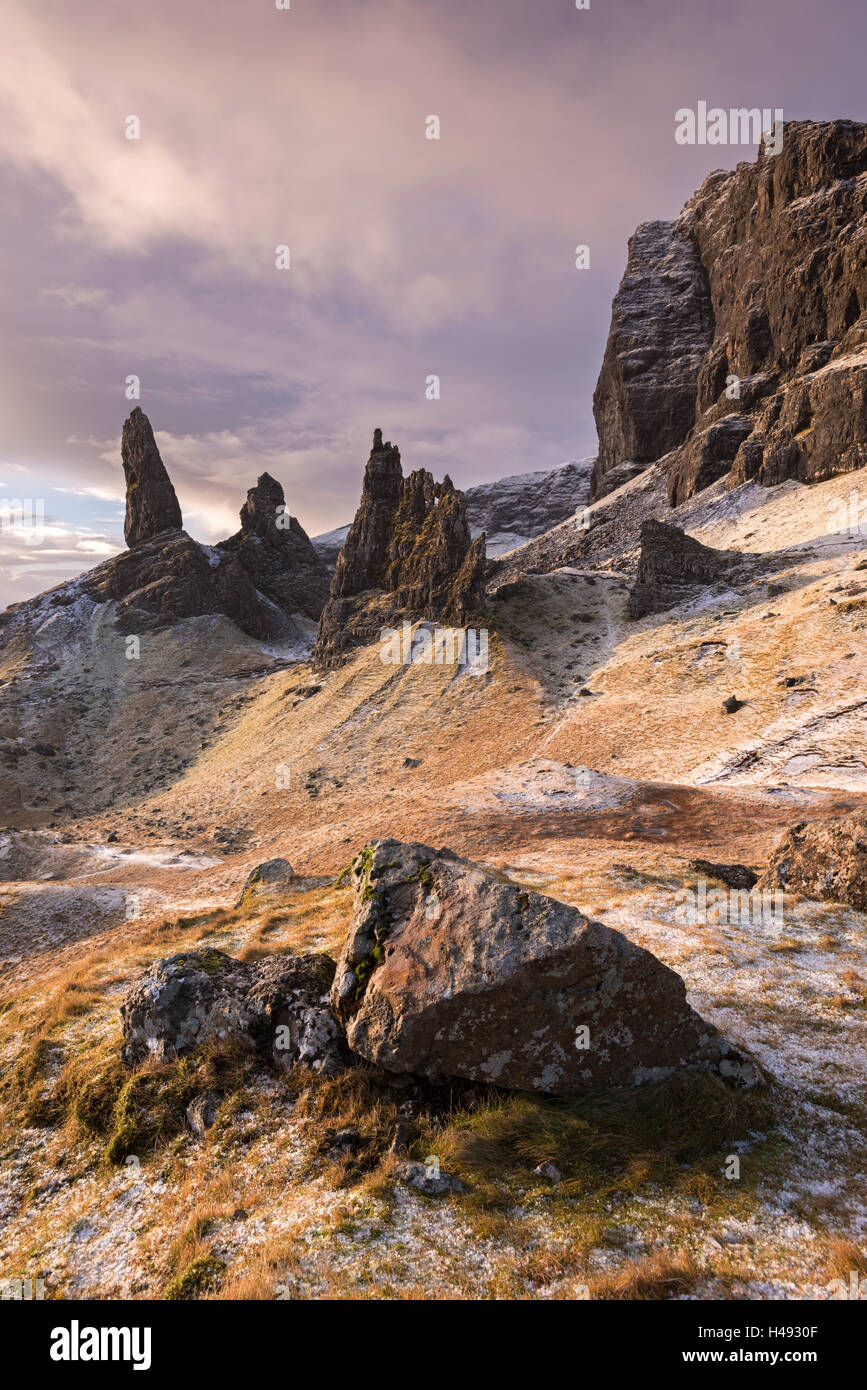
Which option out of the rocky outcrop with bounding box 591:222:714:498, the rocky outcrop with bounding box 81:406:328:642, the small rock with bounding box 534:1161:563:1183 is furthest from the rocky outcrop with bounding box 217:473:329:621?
the small rock with bounding box 534:1161:563:1183

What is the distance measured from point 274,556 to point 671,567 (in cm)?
8256

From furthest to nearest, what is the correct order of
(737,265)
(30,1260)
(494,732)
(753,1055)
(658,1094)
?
(737,265), (494,732), (753,1055), (658,1094), (30,1260)

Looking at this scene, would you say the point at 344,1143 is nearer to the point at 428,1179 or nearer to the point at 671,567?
the point at 428,1179

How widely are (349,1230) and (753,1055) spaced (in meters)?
5.75

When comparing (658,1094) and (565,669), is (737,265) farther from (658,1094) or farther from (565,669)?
(658,1094)

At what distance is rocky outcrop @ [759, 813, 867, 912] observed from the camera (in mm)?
13328

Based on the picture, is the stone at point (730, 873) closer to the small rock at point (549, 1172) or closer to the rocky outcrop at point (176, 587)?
the small rock at point (549, 1172)

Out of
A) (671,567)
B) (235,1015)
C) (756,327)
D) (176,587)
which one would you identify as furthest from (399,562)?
(756,327)

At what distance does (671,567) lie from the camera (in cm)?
5381

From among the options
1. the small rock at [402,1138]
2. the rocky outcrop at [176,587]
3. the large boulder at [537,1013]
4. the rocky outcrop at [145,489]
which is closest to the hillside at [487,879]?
the small rock at [402,1138]

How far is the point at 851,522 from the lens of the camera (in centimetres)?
5144

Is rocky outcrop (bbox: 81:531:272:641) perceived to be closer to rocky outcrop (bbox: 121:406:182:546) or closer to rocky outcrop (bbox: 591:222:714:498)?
rocky outcrop (bbox: 121:406:182:546)

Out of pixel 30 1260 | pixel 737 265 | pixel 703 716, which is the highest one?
pixel 737 265
